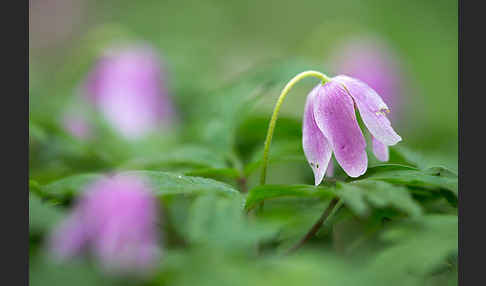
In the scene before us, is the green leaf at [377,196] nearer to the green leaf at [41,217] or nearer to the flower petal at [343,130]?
the flower petal at [343,130]

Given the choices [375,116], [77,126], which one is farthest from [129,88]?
[375,116]

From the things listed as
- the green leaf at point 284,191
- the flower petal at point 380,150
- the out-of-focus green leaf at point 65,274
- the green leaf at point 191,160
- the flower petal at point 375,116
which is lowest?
the out-of-focus green leaf at point 65,274

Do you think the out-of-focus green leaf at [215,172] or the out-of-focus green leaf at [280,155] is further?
the out-of-focus green leaf at [280,155]

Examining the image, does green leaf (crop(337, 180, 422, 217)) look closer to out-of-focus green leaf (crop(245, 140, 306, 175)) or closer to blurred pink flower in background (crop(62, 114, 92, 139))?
out-of-focus green leaf (crop(245, 140, 306, 175))

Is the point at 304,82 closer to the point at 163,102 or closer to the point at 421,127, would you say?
the point at 163,102

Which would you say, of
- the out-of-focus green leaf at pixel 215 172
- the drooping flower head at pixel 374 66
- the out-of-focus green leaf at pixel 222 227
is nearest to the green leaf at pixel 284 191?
the out-of-focus green leaf at pixel 222 227
